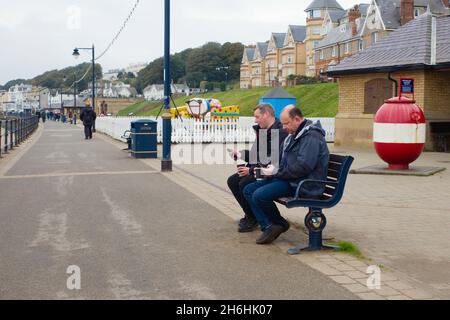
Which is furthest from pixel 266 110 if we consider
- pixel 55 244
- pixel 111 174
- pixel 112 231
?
pixel 111 174

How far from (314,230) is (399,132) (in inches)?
316

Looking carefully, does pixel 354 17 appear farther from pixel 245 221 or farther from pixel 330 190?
pixel 330 190

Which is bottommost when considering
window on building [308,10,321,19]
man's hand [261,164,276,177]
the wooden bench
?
the wooden bench

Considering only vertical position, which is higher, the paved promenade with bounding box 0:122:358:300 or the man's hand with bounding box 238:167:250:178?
the man's hand with bounding box 238:167:250:178

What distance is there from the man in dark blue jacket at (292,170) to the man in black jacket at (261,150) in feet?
1.45

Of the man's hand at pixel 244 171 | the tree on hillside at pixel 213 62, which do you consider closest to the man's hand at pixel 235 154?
the man's hand at pixel 244 171

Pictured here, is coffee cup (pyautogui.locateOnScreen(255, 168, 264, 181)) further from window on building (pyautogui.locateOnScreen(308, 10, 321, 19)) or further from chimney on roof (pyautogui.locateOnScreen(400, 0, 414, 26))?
window on building (pyautogui.locateOnScreen(308, 10, 321, 19))

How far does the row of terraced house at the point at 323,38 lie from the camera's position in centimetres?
7219

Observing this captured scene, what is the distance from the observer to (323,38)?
9762 centimetres

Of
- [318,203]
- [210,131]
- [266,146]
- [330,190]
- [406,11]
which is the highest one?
[406,11]

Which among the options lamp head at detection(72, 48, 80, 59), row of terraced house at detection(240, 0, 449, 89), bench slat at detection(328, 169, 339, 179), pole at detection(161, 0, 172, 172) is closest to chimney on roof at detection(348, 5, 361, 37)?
row of terraced house at detection(240, 0, 449, 89)

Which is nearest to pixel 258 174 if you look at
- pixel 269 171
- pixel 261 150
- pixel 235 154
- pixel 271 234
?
pixel 269 171

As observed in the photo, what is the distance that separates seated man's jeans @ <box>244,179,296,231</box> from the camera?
6.79 metres

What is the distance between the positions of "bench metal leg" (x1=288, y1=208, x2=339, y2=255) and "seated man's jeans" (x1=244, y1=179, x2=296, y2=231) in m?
0.36
